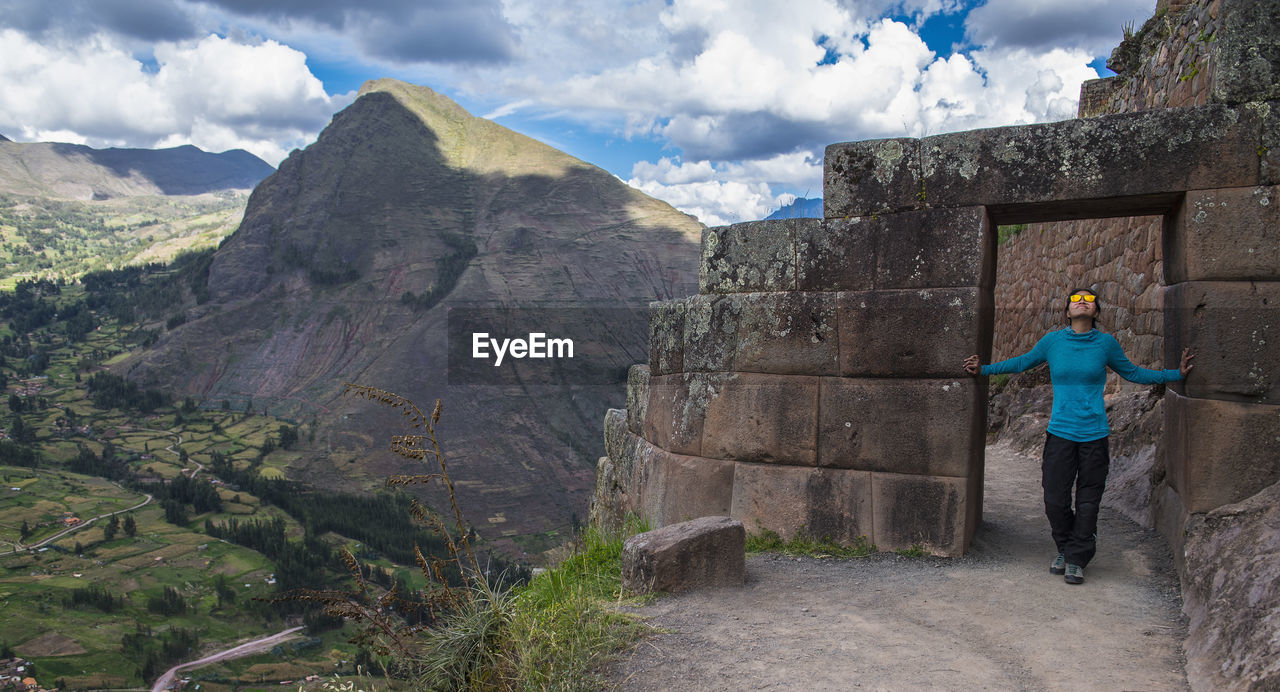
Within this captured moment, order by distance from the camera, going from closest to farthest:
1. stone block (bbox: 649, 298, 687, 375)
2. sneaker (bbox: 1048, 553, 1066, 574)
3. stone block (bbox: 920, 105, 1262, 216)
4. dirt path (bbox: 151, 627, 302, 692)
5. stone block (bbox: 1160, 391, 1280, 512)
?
A: stone block (bbox: 1160, 391, 1280, 512)
stone block (bbox: 920, 105, 1262, 216)
sneaker (bbox: 1048, 553, 1066, 574)
stone block (bbox: 649, 298, 687, 375)
dirt path (bbox: 151, 627, 302, 692)

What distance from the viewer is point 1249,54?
496 cm

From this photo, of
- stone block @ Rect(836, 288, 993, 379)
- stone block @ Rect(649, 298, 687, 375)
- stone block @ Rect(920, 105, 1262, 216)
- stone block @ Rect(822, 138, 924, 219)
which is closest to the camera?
stone block @ Rect(920, 105, 1262, 216)

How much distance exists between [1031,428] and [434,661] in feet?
31.2

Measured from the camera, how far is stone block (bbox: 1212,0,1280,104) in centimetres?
491

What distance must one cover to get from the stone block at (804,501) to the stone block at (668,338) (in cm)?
110

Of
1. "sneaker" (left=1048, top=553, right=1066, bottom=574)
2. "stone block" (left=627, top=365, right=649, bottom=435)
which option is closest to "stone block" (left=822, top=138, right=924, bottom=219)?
"stone block" (left=627, top=365, right=649, bottom=435)

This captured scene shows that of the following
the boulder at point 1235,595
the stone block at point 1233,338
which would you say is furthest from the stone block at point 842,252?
the boulder at point 1235,595

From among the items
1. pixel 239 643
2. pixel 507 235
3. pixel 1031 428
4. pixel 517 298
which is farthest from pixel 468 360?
pixel 1031 428

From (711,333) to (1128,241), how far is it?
19.5 ft

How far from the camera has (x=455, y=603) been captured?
4.29 m

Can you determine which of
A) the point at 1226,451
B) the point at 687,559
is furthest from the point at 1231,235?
the point at 687,559

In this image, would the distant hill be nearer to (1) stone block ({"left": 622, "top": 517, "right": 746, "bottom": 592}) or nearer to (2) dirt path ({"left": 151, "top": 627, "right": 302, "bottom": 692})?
(1) stone block ({"left": 622, "top": 517, "right": 746, "bottom": 592})

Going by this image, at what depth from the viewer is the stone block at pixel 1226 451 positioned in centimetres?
474

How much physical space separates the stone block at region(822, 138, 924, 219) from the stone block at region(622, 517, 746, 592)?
255cm
